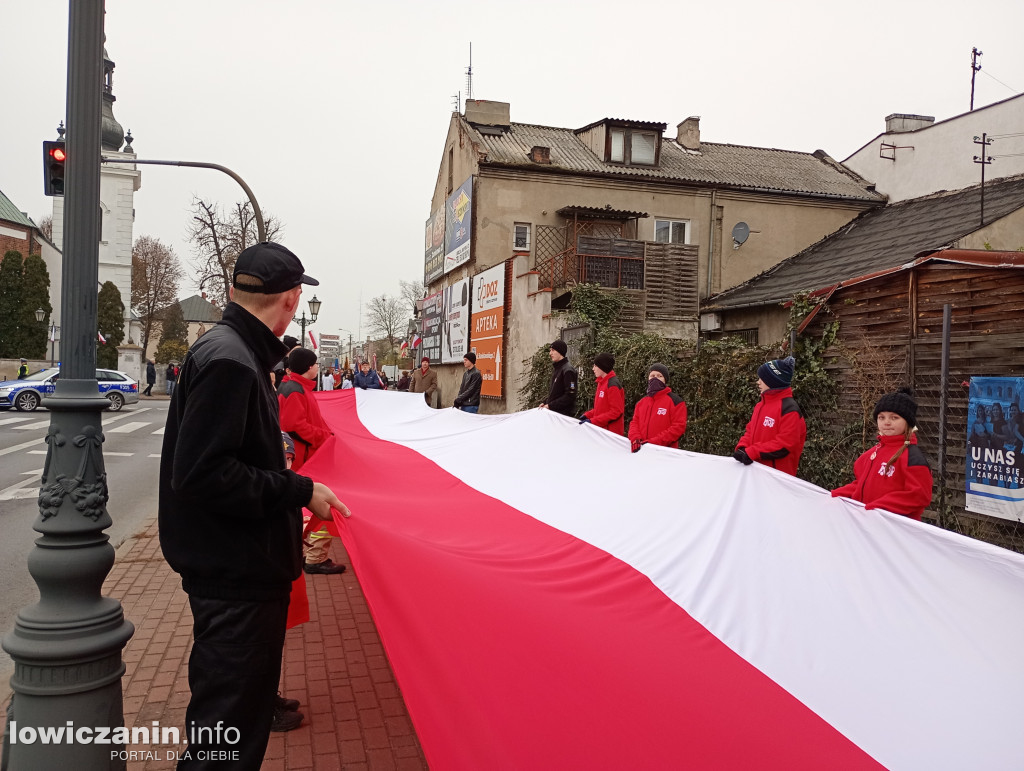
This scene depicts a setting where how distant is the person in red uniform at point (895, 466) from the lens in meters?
4.34

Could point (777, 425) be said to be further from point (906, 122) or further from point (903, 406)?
point (906, 122)

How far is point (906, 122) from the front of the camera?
1046 inches

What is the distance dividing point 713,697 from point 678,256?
72.8 feet

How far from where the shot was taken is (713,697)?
8.46ft

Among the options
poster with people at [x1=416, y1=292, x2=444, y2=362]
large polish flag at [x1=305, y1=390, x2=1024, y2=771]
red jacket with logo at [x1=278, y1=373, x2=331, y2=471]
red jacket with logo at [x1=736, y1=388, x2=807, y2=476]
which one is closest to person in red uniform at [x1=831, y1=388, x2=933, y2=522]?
large polish flag at [x1=305, y1=390, x2=1024, y2=771]

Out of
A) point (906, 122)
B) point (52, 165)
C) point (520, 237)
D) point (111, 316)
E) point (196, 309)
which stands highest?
point (906, 122)

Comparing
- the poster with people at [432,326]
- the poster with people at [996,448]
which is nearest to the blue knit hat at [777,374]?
the poster with people at [996,448]

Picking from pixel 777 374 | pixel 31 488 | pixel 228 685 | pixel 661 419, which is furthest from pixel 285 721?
pixel 31 488

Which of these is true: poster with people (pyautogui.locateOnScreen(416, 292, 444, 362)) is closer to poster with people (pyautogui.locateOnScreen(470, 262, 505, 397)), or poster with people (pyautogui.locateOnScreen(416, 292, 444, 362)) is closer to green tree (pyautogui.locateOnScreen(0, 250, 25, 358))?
poster with people (pyautogui.locateOnScreen(470, 262, 505, 397))

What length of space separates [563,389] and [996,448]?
541cm

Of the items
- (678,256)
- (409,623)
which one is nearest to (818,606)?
(409,623)

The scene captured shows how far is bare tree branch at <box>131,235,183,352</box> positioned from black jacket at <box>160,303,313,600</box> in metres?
77.3

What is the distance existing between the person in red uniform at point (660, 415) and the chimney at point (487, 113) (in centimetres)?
2297

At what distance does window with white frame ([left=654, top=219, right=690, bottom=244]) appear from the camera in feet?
87.7
